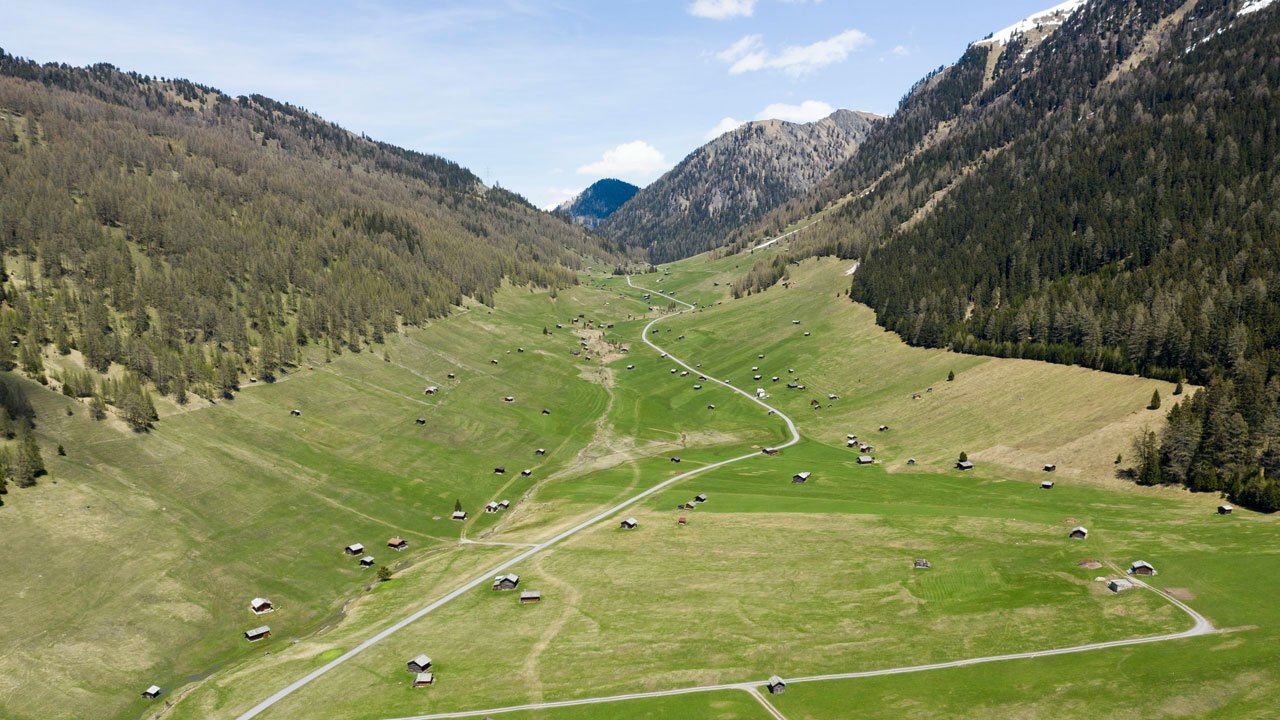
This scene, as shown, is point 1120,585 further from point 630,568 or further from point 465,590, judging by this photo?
point 465,590

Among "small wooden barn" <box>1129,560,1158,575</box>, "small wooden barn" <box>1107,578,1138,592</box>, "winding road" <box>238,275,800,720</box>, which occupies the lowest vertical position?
"winding road" <box>238,275,800,720</box>

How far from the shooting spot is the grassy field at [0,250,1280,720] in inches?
2653

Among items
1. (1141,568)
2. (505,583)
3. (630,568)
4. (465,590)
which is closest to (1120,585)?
(1141,568)

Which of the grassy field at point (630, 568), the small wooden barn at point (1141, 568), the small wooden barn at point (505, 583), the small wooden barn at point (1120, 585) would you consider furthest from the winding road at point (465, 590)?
the small wooden barn at point (1141, 568)

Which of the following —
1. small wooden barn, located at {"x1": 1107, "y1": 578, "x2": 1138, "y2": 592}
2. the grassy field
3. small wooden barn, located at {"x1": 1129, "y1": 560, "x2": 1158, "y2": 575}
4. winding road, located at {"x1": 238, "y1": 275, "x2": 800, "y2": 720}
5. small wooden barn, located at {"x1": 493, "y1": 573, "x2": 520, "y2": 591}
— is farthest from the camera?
small wooden barn, located at {"x1": 493, "y1": 573, "x2": 520, "y2": 591}

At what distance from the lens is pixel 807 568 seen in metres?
91.9

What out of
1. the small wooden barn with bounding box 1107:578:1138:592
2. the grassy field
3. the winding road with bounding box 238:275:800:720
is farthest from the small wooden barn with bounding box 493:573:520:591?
the small wooden barn with bounding box 1107:578:1138:592

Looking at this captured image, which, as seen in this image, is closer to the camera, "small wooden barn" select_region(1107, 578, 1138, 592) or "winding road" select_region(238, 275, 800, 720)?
"winding road" select_region(238, 275, 800, 720)

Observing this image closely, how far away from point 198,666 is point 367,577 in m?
27.1

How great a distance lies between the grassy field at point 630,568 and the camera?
67375mm

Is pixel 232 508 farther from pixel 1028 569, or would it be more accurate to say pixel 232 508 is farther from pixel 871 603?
pixel 1028 569

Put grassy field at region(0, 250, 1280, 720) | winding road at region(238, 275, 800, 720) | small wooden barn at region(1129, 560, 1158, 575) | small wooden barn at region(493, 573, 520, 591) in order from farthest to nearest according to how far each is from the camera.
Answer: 1. small wooden barn at region(493, 573, 520, 591)
2. small wooden barn at region(1129, 560, 1158, 575)
3. winding road at region(238, 275, 800, 720)
4. grassy field at region(0, 250, 1280, 720)

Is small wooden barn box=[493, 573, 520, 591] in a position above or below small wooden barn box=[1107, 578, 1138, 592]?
below

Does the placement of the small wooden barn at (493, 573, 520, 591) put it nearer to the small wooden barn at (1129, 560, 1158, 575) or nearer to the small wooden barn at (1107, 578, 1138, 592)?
the small wooden barn at (1107, 578, 1138, 592)
